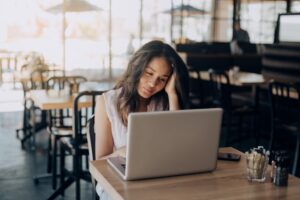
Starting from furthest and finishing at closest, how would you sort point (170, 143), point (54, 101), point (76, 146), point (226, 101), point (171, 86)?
point (226, 101) < point (54, 101) < point (76, 146) < point (171, 86) < point (170, 143)

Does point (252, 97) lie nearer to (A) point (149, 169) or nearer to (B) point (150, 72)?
(B) point (150, 72)

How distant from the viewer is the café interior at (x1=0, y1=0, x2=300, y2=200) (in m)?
3.23

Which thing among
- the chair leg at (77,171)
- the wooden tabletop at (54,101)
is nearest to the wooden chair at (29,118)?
the wooden tabletop at (54,101)

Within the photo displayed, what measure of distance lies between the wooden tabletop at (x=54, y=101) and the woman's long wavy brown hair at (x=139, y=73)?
1.55 m

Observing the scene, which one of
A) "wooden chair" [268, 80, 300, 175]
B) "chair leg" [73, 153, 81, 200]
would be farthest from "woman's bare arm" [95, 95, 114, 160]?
"wooden chair" [268, 80, 300, 175]

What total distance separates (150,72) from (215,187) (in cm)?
67

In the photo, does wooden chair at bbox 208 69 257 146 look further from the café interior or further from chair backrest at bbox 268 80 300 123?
chair backrest at bbox 268 80 300 123

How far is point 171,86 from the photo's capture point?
204 centimetres

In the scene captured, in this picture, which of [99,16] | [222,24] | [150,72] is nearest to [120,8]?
[99,16]

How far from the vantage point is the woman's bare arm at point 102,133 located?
1924 mm

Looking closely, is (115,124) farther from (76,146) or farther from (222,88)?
(222,88)

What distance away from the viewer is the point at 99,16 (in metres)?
11.2

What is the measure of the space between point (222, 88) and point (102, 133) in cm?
323

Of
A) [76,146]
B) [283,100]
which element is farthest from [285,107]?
[76,146]
